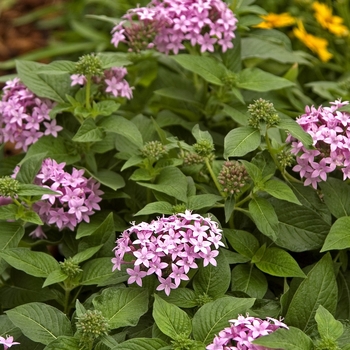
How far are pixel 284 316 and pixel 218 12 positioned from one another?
3.84 feet

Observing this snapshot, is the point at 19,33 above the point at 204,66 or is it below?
below

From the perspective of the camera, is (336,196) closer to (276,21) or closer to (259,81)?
(259,81)

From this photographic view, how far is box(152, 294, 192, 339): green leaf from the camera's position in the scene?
1696 millimetres

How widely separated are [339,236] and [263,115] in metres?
0.41

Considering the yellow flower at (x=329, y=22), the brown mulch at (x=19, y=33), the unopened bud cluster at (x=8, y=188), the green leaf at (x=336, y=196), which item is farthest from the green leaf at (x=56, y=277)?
the brown mulch at (x=19, y=33)

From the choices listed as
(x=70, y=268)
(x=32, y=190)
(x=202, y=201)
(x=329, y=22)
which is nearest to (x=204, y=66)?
(x=202, y=201)

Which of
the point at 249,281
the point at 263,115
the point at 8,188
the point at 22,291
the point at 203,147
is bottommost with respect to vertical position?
the point at 22,291

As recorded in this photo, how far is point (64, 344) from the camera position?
1697mm

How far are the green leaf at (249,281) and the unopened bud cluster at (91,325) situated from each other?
0.48 metres

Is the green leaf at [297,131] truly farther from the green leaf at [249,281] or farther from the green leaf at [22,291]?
the green leaf at [22,291]

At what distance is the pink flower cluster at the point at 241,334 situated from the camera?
155 centimetres

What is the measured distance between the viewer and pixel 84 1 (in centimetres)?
446

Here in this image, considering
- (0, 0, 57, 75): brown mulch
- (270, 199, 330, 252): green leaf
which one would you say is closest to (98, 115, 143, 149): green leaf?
(270, 199, 330, 252): green leaf

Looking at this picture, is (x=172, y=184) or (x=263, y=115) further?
(x=172, y=184)
